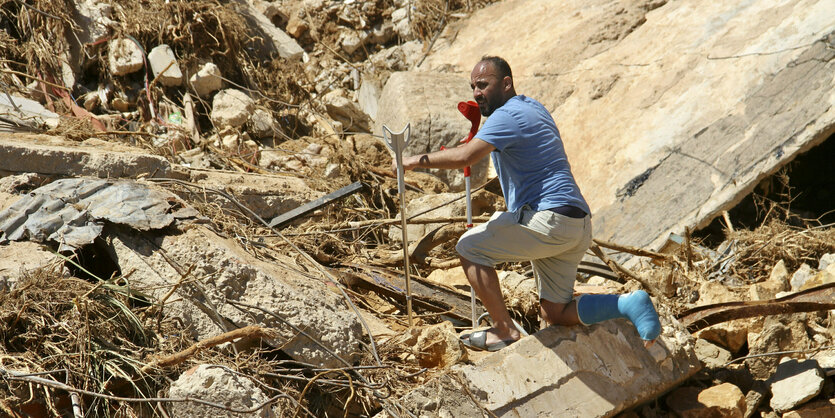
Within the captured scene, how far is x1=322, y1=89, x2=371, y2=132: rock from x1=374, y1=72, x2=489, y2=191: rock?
0.30 m

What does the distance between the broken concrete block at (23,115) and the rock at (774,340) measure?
4.86 meters

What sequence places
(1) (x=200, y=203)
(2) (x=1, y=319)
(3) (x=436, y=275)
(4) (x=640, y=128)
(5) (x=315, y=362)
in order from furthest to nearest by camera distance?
1. (4) (x=640, y=128)
2. (3) (x=436, y=275)
3. (1) (x=200, y=203)
4. (5) (x=315, y=362)
5. (2) (x=1, y=319)

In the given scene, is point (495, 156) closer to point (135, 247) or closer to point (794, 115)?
point (135, 247)

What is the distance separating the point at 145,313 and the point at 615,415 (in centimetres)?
230

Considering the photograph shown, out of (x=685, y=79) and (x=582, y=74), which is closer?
(x=685, y=79)

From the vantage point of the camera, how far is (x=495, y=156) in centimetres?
354

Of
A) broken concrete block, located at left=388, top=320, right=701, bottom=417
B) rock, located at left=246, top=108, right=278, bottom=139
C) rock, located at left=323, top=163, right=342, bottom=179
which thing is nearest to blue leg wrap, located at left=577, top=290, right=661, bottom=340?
broken concrete block, located at left=388, top=320, right=701, bottom=417

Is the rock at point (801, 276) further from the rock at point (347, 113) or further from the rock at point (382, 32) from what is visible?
the rock at point (382, 32)

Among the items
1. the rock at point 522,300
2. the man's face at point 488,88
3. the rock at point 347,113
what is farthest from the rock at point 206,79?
the man's face at point 488,88

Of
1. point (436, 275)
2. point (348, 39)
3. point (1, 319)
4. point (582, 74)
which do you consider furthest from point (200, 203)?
point (348, 39)

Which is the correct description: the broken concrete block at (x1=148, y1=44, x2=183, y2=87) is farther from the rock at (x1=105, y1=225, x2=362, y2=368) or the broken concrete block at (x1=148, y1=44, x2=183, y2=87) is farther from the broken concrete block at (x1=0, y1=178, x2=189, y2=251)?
the rock at (x1=105, y1=225, x2=362, y2=368)

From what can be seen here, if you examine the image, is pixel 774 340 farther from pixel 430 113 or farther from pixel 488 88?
pixel 430 113

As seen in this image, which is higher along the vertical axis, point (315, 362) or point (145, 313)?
point (145, 313)

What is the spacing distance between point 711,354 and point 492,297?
166 centimetres
